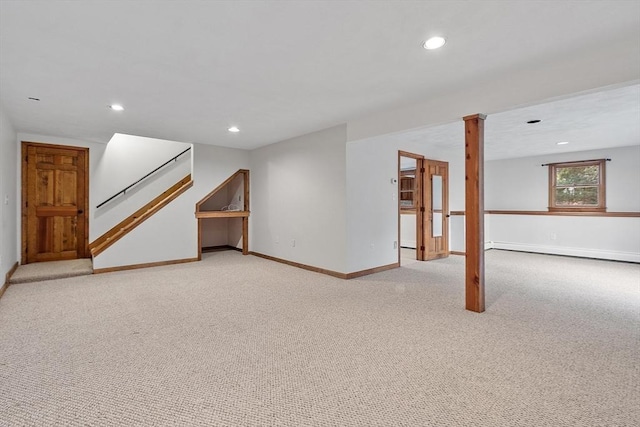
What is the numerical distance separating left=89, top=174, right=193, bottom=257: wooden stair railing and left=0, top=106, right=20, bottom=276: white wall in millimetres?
1015

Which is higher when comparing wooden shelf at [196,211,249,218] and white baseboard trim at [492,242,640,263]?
wooden shelf at [196,211,249,218]

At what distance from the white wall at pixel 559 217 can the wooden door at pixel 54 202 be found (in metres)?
9.32

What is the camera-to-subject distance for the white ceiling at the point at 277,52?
1.97 m

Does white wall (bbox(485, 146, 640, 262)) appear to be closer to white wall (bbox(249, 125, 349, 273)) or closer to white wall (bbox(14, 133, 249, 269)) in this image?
white wall (bbox(249, 125, 349, 273))

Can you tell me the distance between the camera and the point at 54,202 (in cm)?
564

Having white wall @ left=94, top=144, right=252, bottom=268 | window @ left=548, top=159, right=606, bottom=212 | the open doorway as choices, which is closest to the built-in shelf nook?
white wall @ left=94, top=144, right=252, bottom=268

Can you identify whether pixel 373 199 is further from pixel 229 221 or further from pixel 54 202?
pixel 54 202

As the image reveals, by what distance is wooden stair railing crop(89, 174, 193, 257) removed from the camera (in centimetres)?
529

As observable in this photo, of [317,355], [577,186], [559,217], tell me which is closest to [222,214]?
[317,355]

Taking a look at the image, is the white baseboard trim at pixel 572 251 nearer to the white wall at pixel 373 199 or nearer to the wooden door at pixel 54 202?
the white wall at pixel 373 199

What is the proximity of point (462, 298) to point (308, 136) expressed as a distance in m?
3.49

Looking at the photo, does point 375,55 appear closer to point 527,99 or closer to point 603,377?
point 527,99

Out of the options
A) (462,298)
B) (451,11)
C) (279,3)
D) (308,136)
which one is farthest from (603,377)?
(308,136)

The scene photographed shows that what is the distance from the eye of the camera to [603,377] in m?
2.09
